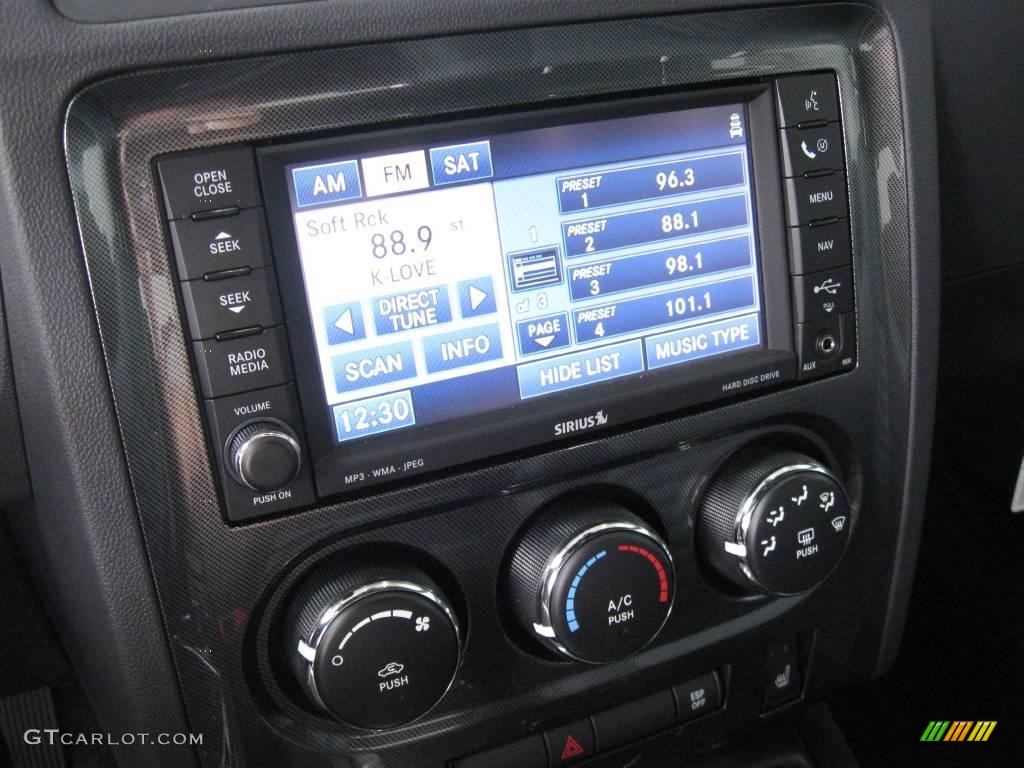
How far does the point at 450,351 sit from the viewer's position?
58 centimetres

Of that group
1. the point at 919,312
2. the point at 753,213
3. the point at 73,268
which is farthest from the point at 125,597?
the point at 919,312

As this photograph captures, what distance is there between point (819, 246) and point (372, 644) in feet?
1.23

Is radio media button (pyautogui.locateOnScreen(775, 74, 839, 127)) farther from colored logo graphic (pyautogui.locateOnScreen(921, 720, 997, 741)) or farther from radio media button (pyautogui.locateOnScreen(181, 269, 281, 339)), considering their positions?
colored logo graphic (pyautogui.locateOnScreen(921, 720, 997, 741))

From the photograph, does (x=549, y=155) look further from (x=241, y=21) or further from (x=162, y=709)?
(x=162, y=709)

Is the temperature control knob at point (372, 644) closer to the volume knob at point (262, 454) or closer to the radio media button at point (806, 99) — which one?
the volume knob at point (262, 454)

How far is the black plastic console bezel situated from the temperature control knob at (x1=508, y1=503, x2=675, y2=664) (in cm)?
6

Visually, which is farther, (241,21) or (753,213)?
(753,213)

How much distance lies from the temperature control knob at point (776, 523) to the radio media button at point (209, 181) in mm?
358

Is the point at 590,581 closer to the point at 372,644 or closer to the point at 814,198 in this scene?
the point at 372,644

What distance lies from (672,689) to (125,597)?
1.24 ft

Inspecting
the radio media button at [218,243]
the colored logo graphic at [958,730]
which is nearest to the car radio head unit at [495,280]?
the radio media button at [218,243]

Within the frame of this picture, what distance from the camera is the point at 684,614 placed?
0.71 metres

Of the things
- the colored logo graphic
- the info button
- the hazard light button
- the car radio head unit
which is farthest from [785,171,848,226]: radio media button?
the colored logo graphic

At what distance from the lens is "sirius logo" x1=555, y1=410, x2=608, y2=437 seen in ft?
2.02
